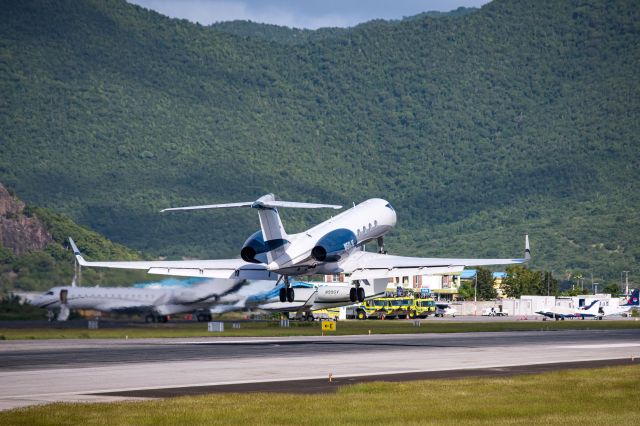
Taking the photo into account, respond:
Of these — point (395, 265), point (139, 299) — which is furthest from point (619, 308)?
point (395, 265)

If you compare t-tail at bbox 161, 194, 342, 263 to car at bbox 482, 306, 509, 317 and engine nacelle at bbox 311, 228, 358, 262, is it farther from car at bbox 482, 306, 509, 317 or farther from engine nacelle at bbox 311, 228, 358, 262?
car at bbox 482, 306, 509, 317

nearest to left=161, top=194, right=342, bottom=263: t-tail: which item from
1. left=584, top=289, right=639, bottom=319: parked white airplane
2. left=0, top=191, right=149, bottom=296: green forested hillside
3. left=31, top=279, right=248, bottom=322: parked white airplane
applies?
left=0, top=191, right=149, bottom=296: green forested hillside

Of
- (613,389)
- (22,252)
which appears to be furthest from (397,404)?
(22,252)

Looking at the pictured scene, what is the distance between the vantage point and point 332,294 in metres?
113

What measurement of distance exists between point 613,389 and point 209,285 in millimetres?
54774

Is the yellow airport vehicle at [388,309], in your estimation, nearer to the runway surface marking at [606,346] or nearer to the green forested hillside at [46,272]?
the green forested hillside at [46,272]

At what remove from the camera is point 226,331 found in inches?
3297

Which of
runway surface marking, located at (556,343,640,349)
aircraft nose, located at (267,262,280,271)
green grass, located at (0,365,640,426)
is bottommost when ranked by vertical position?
green grass, located at (0,365,640,426)

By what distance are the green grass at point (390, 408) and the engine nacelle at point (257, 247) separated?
69.3 feet

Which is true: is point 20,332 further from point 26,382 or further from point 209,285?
point 26,382

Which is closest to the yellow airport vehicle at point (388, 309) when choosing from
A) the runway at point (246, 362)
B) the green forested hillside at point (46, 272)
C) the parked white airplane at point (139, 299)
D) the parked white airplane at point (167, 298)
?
the parked white airplane at point (167, 298)

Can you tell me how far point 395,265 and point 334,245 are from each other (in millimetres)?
4737

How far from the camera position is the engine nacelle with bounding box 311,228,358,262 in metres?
62.4

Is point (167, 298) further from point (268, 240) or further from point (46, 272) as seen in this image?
point (268, 240)
